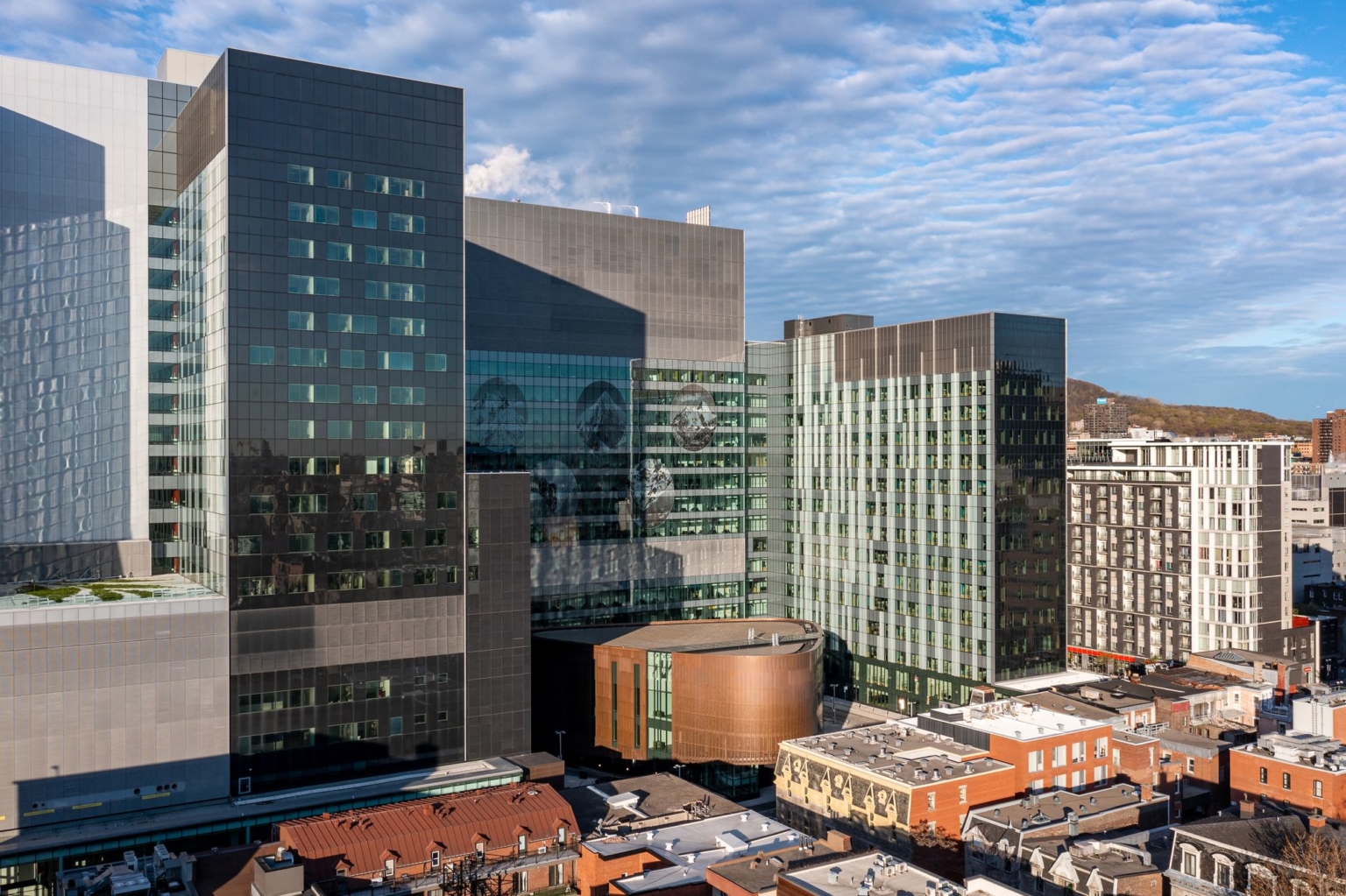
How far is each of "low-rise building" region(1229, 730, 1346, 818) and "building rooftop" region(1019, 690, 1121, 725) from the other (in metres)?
12.9

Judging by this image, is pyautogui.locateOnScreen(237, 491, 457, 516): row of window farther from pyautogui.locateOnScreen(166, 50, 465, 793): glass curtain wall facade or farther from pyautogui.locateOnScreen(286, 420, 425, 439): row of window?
pyautogui.locateOnScreen(286, 420, 425, 439): row of window

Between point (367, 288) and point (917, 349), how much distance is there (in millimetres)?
74106

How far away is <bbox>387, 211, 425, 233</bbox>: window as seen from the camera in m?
89.9

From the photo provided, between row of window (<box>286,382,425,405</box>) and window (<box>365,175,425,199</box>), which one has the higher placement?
window (<box>365,175,425,199</box>)

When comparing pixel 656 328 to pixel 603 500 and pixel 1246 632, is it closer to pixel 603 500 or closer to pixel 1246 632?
pixel 603 500

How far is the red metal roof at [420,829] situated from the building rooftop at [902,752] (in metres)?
28.5

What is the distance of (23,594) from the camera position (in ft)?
269

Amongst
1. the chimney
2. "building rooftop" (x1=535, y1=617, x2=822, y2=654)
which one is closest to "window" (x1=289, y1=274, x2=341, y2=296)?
"building rooftop" (x1=535, y1=617, x2=822, y2=654)

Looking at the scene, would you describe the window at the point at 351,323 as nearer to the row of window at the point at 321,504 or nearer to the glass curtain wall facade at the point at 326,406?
the glass curtain wall facade at the point at 326,406

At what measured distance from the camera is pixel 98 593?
82.5 metres

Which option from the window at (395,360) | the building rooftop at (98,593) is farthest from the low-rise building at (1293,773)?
the building rooftop at (98,593)

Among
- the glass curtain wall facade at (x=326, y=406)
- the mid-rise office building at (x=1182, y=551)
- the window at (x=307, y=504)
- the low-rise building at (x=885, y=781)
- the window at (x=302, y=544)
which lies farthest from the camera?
the mid-rise office building at (x=1182, y=551)

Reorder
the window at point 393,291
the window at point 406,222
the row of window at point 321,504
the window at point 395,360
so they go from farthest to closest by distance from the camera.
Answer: the window at point 406,222, the window at point 395,360, the window at point 393,291, the row of window at point 321,504

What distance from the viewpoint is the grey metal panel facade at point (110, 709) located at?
2948 inches
